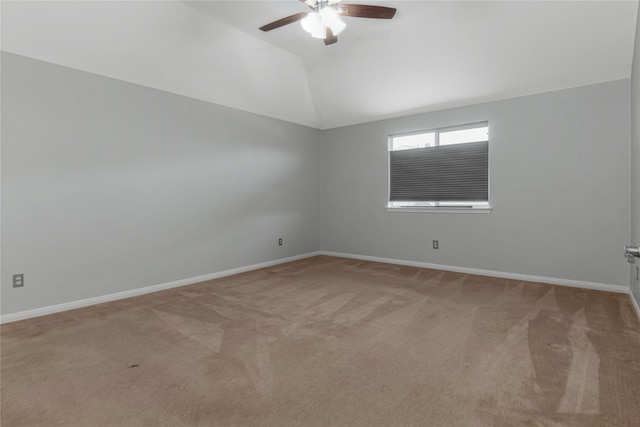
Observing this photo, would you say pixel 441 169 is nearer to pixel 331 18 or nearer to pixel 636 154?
pixel 636 154

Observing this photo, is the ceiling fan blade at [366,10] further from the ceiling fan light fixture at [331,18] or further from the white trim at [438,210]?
the white trim at [438,210]

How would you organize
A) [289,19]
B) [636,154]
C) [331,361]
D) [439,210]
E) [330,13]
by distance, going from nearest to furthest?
[331,361] → [330,13] → [289,19] → [636,154] → [439,210]

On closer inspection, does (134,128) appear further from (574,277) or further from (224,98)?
(574,277)

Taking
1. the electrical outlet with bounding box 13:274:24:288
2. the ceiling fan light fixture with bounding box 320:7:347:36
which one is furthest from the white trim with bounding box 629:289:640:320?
the electrical outlet with bounding box 13:274:24:288

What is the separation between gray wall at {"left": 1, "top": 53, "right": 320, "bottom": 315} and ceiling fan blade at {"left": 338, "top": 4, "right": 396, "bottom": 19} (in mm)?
2377

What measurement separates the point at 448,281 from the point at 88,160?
14.2 ft

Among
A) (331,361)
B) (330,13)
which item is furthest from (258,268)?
(330,13)

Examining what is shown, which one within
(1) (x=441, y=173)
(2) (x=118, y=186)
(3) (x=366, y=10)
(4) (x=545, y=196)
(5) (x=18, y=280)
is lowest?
(5) (x=18, y=280)

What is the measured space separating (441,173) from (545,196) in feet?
4.42

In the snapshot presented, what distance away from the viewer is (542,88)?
3902 mm

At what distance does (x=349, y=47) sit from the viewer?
13.2ft

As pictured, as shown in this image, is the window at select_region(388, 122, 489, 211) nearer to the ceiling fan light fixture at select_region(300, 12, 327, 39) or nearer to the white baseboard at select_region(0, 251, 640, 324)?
the white baseboard at select_region(0, 251, 640, 324)

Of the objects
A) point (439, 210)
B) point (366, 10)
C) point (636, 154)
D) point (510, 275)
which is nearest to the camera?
point (366, 10)

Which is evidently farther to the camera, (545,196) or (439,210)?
(439,210)
